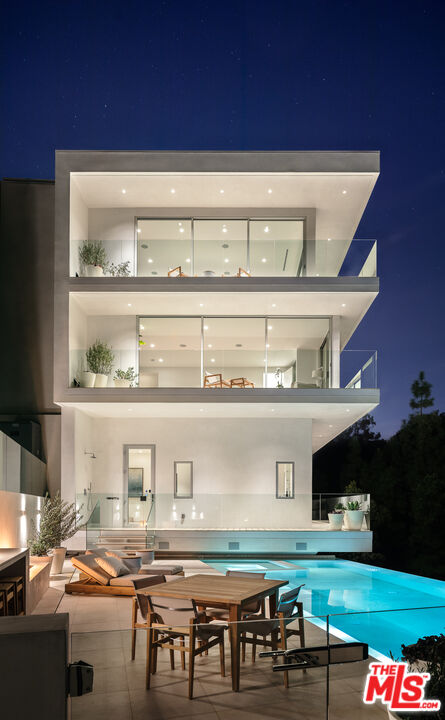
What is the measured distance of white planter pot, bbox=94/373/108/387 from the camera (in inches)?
655

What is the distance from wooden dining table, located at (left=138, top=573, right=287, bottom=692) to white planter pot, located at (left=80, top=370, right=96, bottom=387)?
32.7 ft

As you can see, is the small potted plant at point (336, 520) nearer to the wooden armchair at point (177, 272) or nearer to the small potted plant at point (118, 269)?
the wooden armchair at point (177, 272)

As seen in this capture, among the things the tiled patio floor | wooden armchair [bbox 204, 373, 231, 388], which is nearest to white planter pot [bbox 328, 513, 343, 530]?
wooden armchair [bbox 204, 373, 231, 388]

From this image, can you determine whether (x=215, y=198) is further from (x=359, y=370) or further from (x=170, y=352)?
(x=359, y=370)

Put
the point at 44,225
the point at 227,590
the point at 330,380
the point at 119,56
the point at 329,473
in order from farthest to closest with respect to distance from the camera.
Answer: the point at 329,473, the point at 119,56, the point at 44,225, the point at 330,380, the point at 227,590

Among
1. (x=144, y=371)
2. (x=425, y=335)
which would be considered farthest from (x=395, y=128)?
(x=144, y=371)

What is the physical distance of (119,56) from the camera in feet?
123

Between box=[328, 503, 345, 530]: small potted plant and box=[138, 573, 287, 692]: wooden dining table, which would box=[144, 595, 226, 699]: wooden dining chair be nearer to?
box=[138, 573, 287, 692]: wooden dining table

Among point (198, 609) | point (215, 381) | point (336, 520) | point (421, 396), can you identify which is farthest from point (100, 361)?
point (421, 396)

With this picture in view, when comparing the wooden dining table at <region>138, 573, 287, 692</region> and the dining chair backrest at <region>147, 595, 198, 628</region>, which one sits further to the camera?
the wooden dining table at <region>138, 573, 287, 692</region>

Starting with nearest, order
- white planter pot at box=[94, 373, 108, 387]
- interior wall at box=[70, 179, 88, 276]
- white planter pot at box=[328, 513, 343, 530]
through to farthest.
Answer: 1. white planter pot at box=[94, 373, 108, 387]
2. interior wall at box=[70, 179, 88, 276]
3. white planter pot at box=[328, 513, 343, 530]

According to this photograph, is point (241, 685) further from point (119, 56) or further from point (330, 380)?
point (119, 56)

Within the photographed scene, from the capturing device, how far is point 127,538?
15.8 m

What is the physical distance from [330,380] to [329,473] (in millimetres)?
25181
